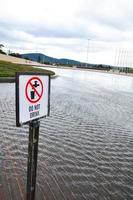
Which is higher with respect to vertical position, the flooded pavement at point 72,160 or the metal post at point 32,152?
the metal post at point 32,152

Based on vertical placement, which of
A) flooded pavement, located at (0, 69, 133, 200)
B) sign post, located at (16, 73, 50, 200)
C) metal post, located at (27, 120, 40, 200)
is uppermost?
sign post, located at (16, 73, 50, 200)

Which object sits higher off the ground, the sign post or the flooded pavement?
the sign post

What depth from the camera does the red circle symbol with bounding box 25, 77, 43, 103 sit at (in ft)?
7.30

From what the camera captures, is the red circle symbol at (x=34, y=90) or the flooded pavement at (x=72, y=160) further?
the flooded pavement at (x=72, y=160)

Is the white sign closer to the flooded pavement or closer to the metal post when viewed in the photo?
the metal post

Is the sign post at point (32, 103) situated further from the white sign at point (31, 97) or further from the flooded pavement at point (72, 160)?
the flooded pavement at point (72, 160)

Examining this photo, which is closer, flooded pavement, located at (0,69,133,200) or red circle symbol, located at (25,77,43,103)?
red circle symbol, located at (25,77,43,103)

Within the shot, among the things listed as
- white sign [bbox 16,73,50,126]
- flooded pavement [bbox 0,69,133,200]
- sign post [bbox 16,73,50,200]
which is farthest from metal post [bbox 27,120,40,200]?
flooded pavement [bbox 0,69,133,200]

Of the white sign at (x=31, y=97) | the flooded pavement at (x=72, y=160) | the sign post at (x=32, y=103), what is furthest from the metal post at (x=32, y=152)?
the flooded pavement at (x=72, y=160)

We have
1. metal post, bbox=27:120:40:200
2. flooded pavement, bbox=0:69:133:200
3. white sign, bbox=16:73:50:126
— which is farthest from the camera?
flooded pavement, bbox=0:69:133:200

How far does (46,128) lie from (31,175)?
4.90m

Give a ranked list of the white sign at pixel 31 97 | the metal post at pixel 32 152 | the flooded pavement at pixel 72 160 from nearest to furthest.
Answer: the white sign at pixel 31 97 → the metal post at pixel 32 152 → the flooded pavement at pixel 72 160

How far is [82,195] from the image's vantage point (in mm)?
3812

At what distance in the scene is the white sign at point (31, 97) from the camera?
84.8 inches
